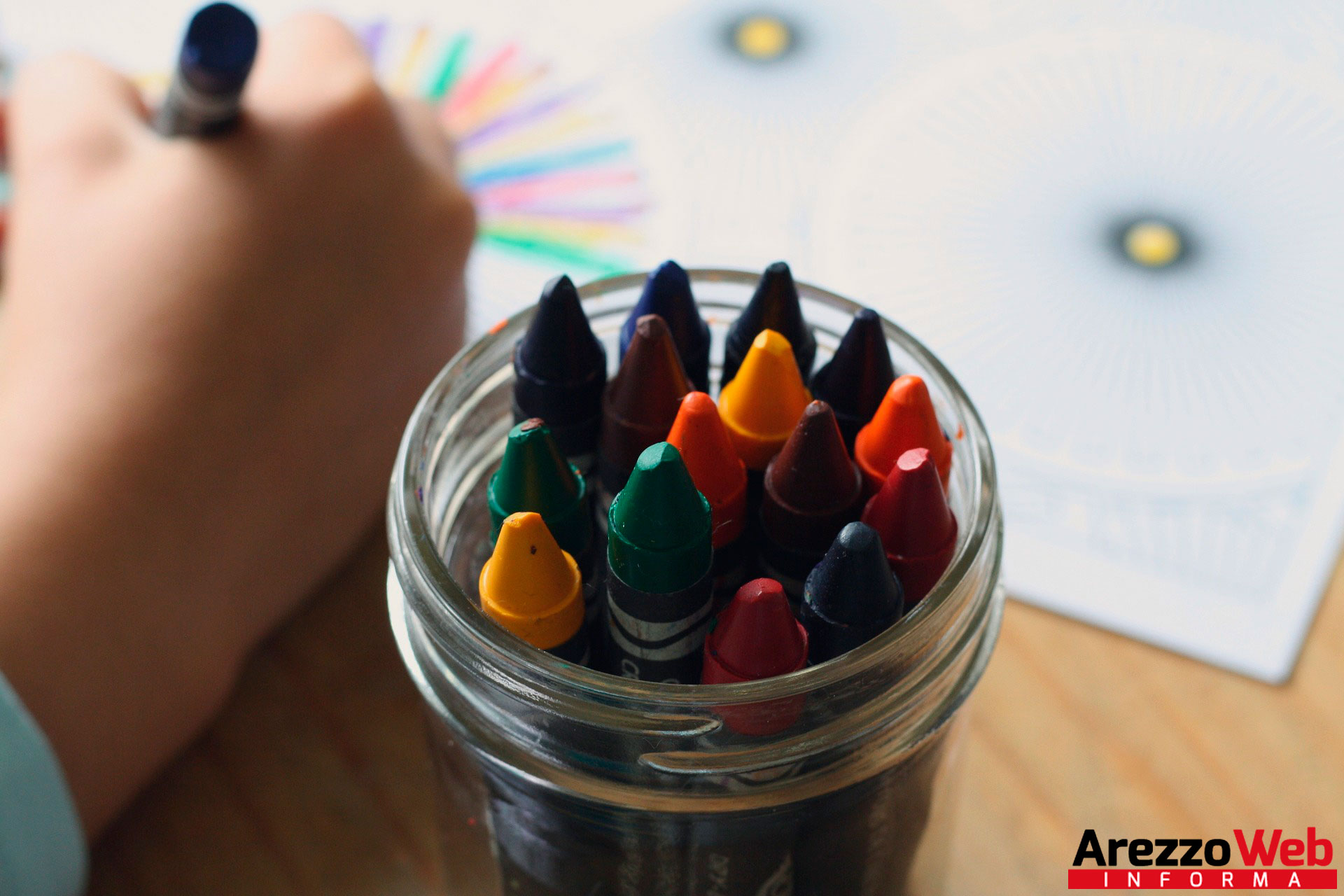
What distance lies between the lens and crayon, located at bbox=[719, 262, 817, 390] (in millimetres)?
283

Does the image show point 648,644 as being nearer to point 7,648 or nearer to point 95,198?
point 7,648

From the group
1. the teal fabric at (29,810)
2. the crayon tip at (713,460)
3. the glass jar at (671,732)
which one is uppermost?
the crayon tip at (713,460)

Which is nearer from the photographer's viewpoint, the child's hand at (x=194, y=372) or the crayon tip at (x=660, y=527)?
the crayon tip at (x=660, y=527)

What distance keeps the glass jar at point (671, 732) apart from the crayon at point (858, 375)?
0.02m

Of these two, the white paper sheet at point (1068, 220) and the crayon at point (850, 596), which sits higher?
the white paper sheet at point (1068, 220)

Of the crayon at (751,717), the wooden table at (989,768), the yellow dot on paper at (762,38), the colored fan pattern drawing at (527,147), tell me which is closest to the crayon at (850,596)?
the crayon at (751,717)

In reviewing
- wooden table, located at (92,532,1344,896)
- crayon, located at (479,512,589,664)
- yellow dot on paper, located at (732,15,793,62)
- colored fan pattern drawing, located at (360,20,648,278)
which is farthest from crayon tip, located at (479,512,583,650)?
yellow dot on paper, located at (732,15,793,62)

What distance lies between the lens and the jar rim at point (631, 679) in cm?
23

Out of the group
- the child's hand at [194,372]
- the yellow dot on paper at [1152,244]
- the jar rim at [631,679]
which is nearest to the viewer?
the jar rim at [631,679]

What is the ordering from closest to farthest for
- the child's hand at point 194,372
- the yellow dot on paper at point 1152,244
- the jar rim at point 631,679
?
the jar rim at point 631,679, the child's hand at point 194,372, the yellow dot on paper at point 1152,244

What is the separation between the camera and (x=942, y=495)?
10.1 inches

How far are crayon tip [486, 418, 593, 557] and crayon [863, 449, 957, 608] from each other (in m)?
0.06

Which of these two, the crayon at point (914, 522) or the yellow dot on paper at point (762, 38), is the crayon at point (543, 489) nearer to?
the crayon at point (914, 522)

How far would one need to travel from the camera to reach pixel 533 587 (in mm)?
246
